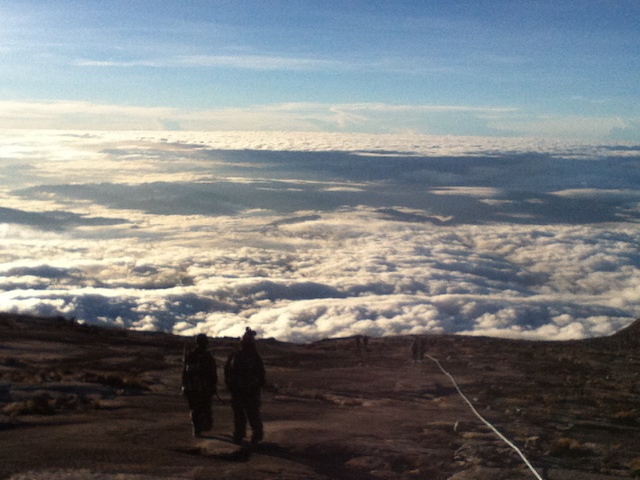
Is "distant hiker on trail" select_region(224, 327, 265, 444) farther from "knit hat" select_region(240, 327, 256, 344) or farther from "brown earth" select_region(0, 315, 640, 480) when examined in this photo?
"brown earth" select_region(0, 315, 640, 480)

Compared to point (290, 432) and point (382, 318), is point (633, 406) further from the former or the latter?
point (382, 318)

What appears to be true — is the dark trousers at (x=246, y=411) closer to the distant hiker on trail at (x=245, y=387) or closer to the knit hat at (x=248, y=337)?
the distant hiker on trail at (x=245, y=387)

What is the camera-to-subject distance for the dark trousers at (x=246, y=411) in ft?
36.3

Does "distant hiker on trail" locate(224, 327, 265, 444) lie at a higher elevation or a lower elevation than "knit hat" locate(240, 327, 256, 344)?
lower

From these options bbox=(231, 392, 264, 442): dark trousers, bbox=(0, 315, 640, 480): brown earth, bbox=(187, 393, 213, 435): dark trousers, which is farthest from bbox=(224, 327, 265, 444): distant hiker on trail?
bbox=(187, 393, 213, 435): dark trousers

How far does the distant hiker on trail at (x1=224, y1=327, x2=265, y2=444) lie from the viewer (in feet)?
A: 36.4

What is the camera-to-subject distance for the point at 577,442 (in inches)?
535

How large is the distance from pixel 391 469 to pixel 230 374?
2790 millimetres

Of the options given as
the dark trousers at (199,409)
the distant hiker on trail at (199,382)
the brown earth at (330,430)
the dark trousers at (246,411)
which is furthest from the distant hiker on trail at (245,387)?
the dark trousers at (199,409)

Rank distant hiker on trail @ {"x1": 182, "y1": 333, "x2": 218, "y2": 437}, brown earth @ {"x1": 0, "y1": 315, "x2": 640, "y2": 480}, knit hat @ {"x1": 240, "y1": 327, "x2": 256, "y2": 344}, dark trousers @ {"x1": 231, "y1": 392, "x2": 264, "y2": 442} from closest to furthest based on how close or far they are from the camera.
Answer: brown earth @ {"x1": 0, "y1": 315, "x2": 640, "y2": 480}, dark trousers @ {"x1": 231, "y1": 392, "x2": 264, "y2": 442}, knit hat @ {"x1": 240, "y1": 327, "x2": 256, "y2": 344}, distant hiker on trail @ {"x1": 182, "y1": 333, "x2": 218, "y2": 437}

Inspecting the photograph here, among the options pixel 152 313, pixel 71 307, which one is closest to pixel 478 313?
pixel 152 313

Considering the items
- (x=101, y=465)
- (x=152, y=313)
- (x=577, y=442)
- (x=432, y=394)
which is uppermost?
(x=101, y=465)

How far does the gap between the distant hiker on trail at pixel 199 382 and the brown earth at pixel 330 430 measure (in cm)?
41

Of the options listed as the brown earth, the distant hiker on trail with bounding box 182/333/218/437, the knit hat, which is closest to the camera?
the brown earth
